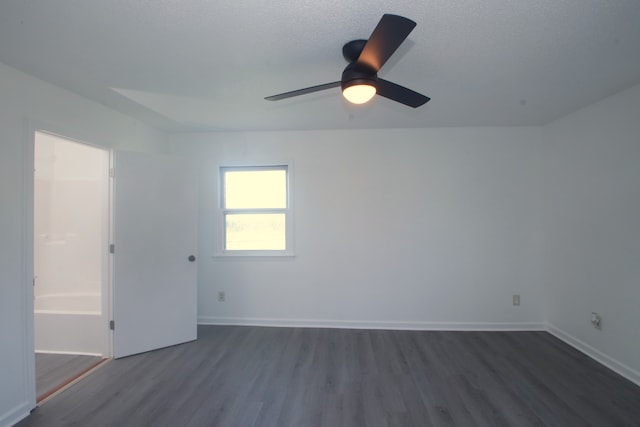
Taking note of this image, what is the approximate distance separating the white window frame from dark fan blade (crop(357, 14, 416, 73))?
2146 millimetres

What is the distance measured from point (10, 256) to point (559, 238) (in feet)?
16.1

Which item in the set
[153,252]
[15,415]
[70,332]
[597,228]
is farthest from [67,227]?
[597,228]

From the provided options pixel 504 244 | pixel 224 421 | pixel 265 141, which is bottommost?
pixel 224 421

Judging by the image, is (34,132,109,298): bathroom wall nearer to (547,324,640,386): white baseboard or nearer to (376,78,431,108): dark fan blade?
(376,78,431,108): dark fan blade

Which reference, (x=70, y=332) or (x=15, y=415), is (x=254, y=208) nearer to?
(x=70, y=332)

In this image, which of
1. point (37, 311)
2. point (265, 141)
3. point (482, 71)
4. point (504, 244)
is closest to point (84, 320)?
point (37, 311)

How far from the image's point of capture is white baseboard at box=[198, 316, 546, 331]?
10.8 feet

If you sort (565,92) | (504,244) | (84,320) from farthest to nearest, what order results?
(504,244) < (84,320) < (565,92)

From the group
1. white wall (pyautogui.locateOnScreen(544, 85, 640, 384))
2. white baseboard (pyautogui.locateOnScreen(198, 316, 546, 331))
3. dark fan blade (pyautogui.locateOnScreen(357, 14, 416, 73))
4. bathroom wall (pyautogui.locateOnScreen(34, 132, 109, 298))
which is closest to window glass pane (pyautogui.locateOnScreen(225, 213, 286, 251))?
white baseboard (pyautogui.locateOnScreen(198, 316, 546, 331))

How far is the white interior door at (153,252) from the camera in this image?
2.71 meters

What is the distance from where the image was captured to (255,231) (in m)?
3.55

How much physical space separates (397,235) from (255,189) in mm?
1869

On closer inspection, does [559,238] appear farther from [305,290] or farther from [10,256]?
[10,256]

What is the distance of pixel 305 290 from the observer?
3.43 m
